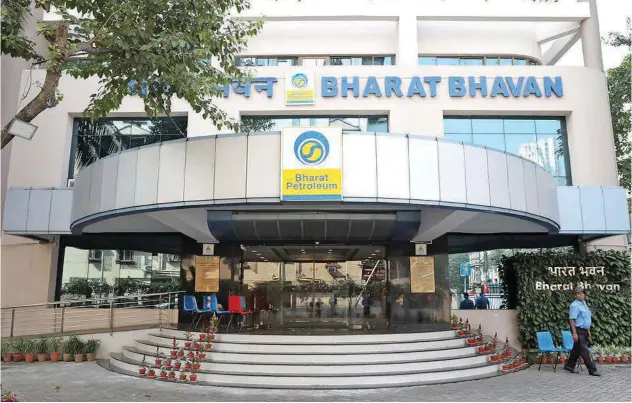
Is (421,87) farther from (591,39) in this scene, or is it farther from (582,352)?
(582,352)

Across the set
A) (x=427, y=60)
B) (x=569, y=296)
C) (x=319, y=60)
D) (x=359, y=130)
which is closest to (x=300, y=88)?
(x=319, y=60)

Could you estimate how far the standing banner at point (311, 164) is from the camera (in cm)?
935

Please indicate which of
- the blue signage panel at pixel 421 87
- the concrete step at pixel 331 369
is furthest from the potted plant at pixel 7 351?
the blue signage panel at pixel 421 87

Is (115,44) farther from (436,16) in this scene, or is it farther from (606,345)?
(606,345)

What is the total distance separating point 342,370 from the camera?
9852 mm

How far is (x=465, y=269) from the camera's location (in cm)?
1592

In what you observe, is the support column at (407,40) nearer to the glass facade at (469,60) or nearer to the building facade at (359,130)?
the building facade at (359,130)

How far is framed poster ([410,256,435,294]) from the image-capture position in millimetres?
14992

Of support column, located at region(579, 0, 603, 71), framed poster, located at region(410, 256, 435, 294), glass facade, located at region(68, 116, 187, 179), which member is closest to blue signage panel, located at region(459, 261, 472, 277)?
framed poster, located at region(410, 256, 435, 294)

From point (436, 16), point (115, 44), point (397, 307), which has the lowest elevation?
point (397, 307)

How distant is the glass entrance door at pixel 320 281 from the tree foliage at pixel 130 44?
20.7 ft

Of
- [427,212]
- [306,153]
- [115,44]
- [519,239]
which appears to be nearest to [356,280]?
[427,212]

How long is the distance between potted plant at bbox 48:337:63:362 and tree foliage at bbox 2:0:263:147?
614 cm

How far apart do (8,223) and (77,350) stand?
4301 mm
